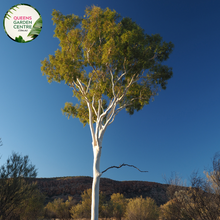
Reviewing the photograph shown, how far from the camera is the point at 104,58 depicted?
11711mm

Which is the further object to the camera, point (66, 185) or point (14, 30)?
point (66, 185)

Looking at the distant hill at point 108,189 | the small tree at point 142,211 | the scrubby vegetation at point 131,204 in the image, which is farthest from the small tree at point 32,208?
the distant hill at point 108,189

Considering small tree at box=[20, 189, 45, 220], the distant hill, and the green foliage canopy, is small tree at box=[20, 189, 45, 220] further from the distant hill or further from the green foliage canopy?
the distant hill

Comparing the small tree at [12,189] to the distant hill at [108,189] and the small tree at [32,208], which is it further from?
the distant hill at [108,189]

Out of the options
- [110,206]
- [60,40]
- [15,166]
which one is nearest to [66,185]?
[110,206]

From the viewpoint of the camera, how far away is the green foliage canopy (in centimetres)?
1192

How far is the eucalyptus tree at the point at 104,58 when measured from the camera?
11.8 m

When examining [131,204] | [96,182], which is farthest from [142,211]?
[96,182]

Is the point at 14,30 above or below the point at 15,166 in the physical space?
above

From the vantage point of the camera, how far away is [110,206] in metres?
16.2

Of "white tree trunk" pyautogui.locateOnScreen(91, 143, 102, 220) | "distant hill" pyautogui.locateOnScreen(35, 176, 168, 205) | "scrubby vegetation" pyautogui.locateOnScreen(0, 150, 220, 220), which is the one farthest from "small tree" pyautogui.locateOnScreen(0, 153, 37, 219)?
"distant hill" pyautogui.locateOnScreen(35, 176, 168, 205)

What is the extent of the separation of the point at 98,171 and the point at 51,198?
66.0 ft

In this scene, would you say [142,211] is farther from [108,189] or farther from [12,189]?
[108,189]

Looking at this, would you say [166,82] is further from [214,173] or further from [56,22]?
[56,22]
